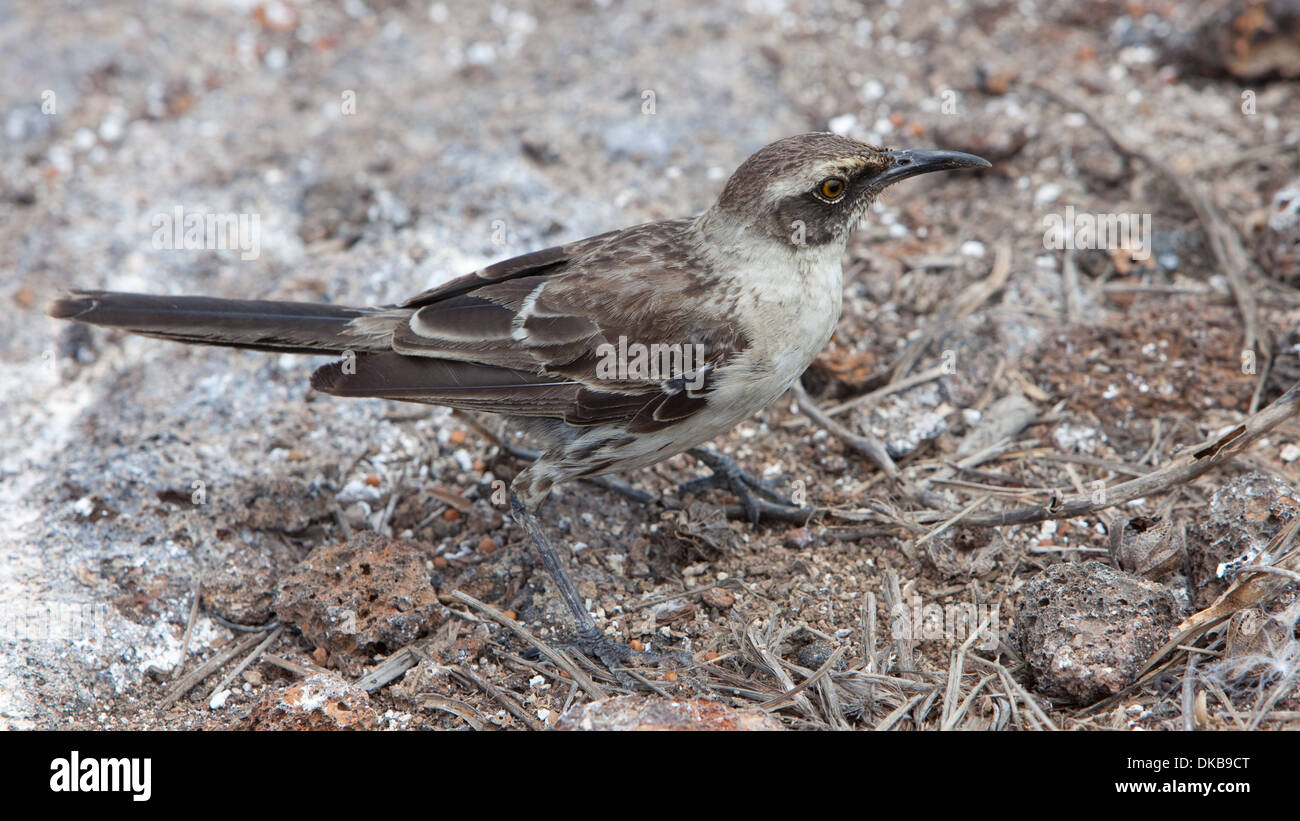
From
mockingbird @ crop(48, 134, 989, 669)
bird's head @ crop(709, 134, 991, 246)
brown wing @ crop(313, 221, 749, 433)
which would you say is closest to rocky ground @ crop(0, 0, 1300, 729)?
mockingbird @ crop(48, 134, 989, 669)

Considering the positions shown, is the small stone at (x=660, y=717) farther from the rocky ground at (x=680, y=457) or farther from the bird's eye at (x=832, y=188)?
the bird's eye at (x=832, y=188)

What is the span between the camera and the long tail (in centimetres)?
491

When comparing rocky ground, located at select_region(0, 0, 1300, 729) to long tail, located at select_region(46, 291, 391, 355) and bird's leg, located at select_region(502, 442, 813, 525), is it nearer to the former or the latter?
bird's leg, located at select_region(502, 442, 813, 525)

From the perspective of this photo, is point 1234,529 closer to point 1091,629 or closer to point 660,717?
point 1091,629

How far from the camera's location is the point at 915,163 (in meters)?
4.91

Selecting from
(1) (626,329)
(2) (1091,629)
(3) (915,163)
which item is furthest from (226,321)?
(2) (1091,629)

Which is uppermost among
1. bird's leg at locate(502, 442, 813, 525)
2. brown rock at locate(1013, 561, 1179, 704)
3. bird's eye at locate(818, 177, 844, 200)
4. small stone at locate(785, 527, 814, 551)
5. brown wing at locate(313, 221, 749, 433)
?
bird's eye at locate(818, 177, 844, 200)

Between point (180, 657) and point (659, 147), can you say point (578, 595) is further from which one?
point (659, 147)

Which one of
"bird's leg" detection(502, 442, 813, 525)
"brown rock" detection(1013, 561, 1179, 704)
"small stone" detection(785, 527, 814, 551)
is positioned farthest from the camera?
"bird's leg" detection(502, 442, 813, 525)

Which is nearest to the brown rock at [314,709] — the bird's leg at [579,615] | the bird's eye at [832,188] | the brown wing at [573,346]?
the bird's leg at [579,615]

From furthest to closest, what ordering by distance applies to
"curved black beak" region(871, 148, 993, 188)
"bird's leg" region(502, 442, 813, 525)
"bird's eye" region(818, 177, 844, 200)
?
"bird's leg" region(502, 442, 813, 525) < "curved black beak" region(871, 148, 993, 188) < "bird's eye" region(818, 177, 844, 200)

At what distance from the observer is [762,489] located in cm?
547

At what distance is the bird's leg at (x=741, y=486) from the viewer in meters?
5.32
